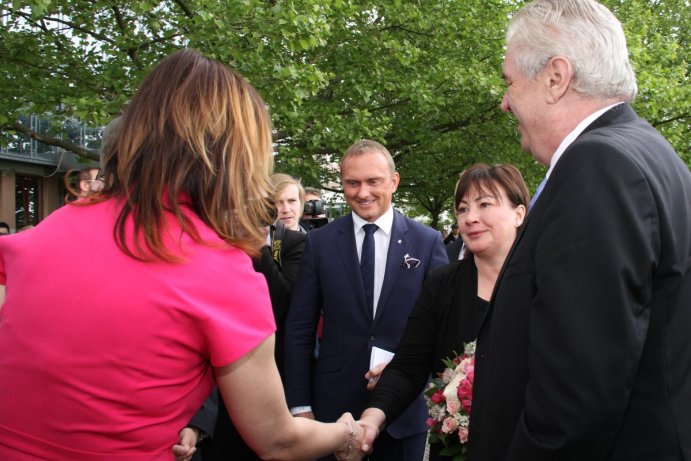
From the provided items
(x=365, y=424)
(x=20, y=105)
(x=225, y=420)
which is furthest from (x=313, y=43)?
(x=365, y=424)

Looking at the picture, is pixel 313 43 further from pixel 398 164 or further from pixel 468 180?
pixel 398 164

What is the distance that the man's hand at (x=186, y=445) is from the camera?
8.75ft

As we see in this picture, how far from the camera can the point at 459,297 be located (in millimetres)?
3184

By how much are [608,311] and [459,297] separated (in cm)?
179

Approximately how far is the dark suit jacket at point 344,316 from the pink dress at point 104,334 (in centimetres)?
Answer: 211

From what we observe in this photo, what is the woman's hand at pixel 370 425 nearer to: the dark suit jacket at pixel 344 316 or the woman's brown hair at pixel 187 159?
the dark suit jacket at pixel 344 316

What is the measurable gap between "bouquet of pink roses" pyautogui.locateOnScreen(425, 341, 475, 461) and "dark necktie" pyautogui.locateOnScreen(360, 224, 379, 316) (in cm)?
116

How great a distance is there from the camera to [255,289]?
1.67 m

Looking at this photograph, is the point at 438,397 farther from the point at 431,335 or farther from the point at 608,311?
the point at 608,311

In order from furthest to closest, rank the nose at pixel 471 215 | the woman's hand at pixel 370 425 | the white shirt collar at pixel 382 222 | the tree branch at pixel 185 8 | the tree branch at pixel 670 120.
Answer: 1. the tree branch at pixel 670 120
2. the tree branch at pixel 185 8
3. the white shirt collar at pixel 382 222
4. the nose at pixel 471 215
5. the woman's hand at pixel 370 425

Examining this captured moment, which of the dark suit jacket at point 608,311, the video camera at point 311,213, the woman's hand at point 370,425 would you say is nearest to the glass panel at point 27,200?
the video camera at point 311,213

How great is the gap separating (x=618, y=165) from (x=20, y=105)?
11.2 metres

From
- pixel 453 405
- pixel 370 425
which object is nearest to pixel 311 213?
pixel 370 425

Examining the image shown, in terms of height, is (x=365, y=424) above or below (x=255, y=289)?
below
